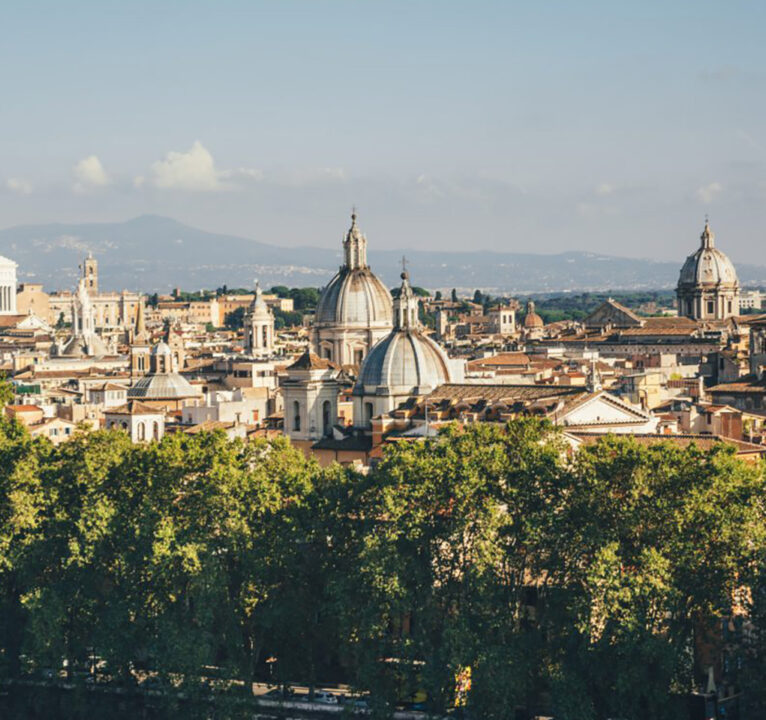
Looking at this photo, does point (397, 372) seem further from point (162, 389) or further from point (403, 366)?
point (162, 389)

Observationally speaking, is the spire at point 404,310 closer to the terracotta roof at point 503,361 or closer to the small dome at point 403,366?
the small dome at point 403,366

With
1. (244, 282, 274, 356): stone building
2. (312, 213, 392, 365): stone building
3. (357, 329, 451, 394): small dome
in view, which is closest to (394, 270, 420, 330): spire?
(357, 329, 451, 394): small dome

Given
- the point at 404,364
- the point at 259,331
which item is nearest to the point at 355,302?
the point at 259,331

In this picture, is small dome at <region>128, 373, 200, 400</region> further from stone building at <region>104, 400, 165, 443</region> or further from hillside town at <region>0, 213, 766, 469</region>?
stone building at <region>104, 400, 165, 443</region>

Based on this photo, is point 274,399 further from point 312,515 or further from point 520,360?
point 312,515

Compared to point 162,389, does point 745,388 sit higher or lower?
higher

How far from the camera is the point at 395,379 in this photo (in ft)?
222

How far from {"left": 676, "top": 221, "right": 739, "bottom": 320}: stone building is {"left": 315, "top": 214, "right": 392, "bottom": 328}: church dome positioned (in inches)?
2538

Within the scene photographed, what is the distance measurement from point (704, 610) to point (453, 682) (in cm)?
543

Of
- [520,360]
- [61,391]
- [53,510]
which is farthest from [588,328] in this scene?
[53,510]

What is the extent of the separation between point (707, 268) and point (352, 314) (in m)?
67.3

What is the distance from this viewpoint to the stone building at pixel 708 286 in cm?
15238

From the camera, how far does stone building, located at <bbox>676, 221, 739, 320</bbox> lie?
152375 millimetres

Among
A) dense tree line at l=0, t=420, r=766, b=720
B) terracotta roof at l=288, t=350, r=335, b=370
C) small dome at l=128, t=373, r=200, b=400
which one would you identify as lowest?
dense tree line at l=0, t=420, r=766, b=720
